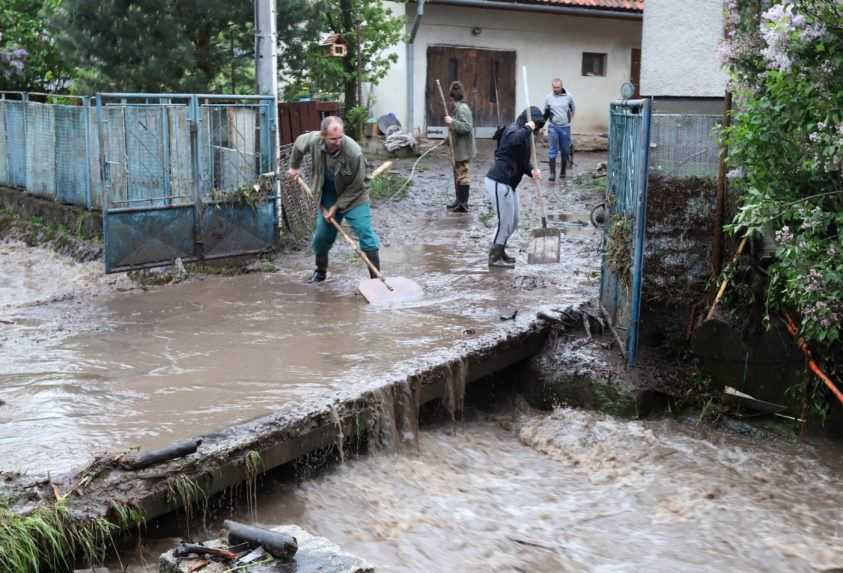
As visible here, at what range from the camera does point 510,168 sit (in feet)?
31.8

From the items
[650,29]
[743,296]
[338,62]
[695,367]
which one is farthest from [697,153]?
[338,62]

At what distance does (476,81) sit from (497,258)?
10.7m

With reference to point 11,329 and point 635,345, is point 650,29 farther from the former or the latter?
point 11,329

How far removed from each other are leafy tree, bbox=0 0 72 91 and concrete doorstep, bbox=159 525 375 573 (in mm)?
13302

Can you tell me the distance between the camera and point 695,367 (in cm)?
727

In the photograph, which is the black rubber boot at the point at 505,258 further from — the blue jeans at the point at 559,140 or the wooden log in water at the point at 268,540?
the blue jeans at the point at 559,140

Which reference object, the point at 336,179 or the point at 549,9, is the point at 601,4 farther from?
A: the point at 336,179

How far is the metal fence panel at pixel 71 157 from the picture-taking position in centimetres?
1159

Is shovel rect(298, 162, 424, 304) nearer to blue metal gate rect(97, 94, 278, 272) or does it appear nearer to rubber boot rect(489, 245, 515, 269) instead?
rubber boot rect(489, 245, 515, 269)

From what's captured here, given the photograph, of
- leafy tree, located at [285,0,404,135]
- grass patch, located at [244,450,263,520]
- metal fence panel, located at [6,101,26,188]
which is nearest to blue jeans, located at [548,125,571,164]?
leafy tree, located at [285,0,404,135]

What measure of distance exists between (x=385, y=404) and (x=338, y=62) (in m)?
10.9

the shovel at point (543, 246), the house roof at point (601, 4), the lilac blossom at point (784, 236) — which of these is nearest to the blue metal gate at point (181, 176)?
the shovel at point (543, 246)

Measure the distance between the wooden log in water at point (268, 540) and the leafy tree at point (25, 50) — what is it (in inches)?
523

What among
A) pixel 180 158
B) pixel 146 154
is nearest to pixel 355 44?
pixel 180 158
